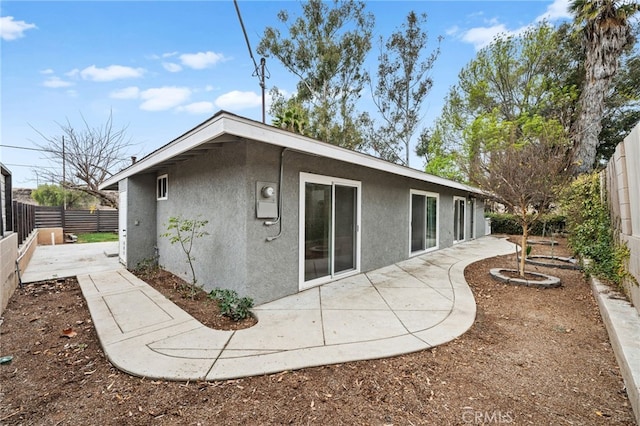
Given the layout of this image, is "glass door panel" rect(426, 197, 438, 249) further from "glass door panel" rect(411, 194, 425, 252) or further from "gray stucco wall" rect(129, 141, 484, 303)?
"gray stucco wall" rect(129, 141, 484, 303)

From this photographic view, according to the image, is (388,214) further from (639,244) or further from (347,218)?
(639,244)

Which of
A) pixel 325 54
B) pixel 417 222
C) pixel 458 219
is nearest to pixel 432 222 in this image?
pixel 417 222

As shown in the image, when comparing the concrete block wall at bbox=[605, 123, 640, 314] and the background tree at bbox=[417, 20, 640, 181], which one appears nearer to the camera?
the concrete block wall at bbox=[605, 123, 640, 314]

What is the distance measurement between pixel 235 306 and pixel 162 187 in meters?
4.52

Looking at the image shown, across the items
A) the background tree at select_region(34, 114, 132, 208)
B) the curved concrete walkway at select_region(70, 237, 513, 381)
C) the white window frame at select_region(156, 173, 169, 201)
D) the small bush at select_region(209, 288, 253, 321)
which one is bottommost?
the curved concrete walkway at select_region(70, 237, 513, 381)

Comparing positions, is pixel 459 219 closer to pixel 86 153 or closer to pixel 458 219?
pixel 458 219

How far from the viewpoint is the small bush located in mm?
3803

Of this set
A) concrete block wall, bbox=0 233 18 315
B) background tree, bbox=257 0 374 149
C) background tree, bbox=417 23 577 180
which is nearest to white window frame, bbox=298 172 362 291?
concrete block wall, bbox=0 233 18 315

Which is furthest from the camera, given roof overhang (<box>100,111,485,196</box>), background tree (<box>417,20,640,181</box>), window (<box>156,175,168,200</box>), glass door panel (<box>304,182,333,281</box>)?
background tree (<box>417,20,640,181</box>)

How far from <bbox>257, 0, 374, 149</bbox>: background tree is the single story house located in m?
10.7

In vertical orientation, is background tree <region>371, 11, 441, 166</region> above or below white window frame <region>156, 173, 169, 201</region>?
above

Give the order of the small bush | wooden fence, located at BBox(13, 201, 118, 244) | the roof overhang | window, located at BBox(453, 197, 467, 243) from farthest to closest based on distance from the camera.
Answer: wooden fence, located at BBox(13, 201, 118, 244)
window, located at BBox(453, 197, 467, 243)
the small bush
the roof overhang

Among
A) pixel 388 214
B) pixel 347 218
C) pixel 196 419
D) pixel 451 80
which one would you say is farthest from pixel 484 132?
pixel 196 419

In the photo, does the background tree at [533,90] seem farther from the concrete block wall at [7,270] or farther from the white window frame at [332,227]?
the concrete block wall at [7,270]
